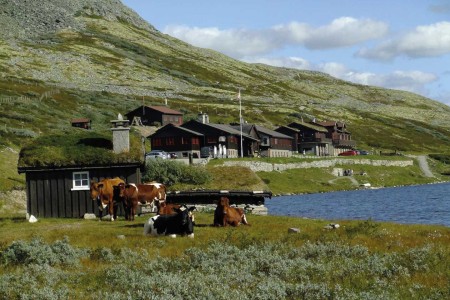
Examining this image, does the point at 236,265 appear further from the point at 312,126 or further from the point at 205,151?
the point at 312,126

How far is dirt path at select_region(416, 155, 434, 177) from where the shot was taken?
432 ft

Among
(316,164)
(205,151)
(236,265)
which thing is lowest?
(236,265)

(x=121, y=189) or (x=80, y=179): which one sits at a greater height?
(x=80, y=179)

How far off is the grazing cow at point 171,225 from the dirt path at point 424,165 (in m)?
110

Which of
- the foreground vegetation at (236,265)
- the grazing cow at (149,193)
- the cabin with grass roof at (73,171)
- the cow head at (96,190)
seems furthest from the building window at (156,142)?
the foreground vegetation at (236,265)

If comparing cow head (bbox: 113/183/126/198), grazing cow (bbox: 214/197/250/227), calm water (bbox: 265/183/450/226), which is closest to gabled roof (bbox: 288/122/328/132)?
calm water (bbox: 265/183/450/226)

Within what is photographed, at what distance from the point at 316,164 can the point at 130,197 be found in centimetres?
8122

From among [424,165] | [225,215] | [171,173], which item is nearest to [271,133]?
[424,165]

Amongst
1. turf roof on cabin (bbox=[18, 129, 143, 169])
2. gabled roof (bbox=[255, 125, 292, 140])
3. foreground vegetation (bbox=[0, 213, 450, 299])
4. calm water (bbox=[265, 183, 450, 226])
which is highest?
gabled roof (bbox=[255, 125, 292, 140])

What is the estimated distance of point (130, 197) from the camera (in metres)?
37.0

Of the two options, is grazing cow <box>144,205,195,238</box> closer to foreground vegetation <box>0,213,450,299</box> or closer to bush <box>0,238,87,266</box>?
foreground vegetation <box>0,213,450,299</box>

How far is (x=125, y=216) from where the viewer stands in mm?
38062

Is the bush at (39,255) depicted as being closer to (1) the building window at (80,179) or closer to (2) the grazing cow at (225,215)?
(2) the grazing cow at (225,215)

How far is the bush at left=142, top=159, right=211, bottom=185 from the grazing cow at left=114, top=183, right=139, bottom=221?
38738 millimetres
